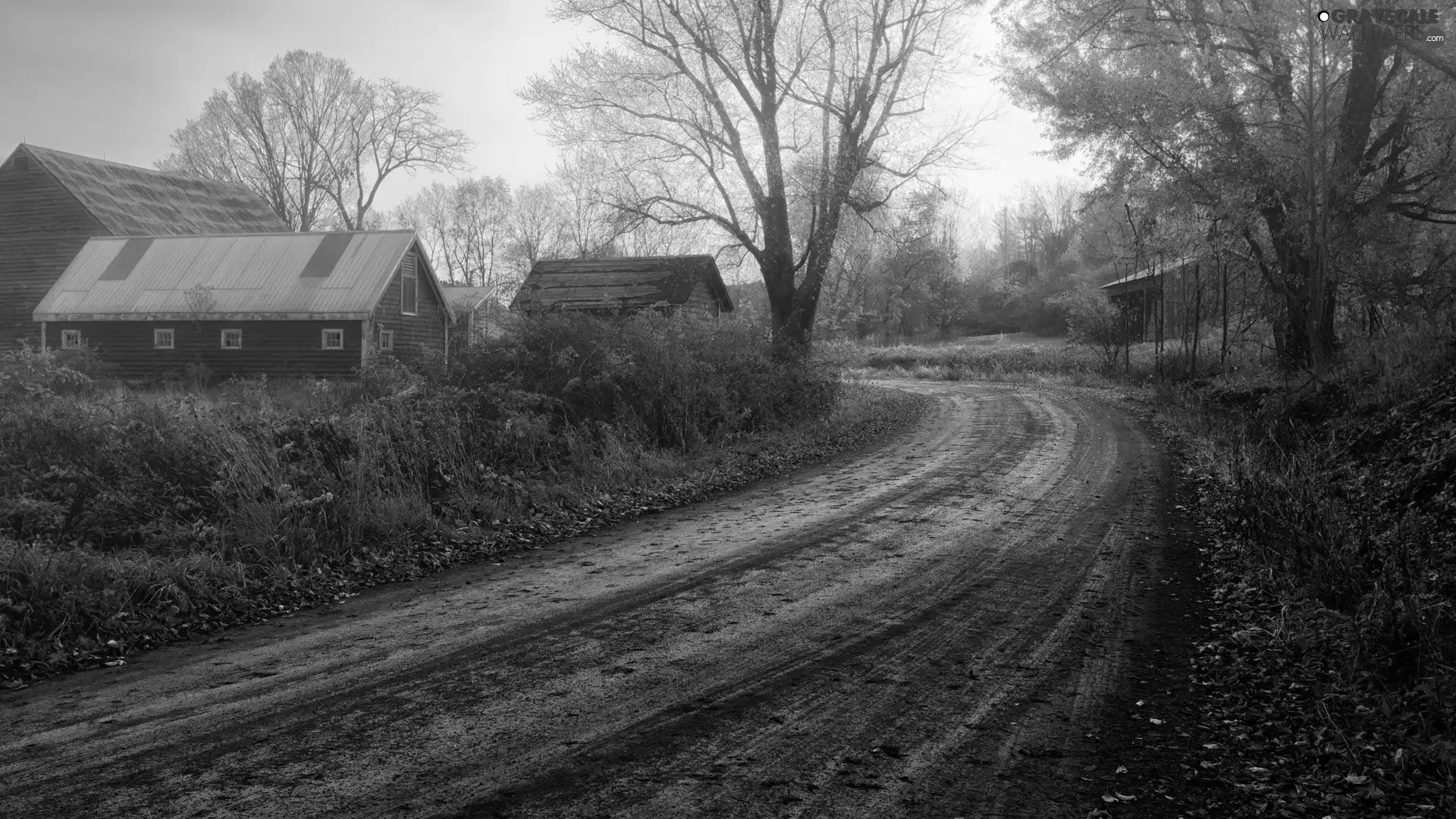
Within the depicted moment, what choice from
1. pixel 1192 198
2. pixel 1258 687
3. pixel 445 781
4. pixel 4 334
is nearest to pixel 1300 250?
pixel 1192 198

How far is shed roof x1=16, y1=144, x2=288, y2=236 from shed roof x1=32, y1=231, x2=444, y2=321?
3090 millimetres

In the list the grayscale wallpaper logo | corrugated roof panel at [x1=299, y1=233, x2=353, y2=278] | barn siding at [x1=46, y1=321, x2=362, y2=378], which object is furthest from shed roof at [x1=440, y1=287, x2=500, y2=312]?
the grayscale wallpaper logo

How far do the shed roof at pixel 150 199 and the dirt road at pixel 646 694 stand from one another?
3622 centimetres

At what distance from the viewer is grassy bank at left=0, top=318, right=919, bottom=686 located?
653 cm

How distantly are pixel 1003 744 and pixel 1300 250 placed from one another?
1700 centimetres

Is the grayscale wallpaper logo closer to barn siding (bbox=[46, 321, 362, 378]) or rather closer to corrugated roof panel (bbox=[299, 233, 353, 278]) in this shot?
barn siding (bbox=[46, 321, 362, 378])

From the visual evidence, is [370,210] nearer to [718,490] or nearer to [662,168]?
[662,168]

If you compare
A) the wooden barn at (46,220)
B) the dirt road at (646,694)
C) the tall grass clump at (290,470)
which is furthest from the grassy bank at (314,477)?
the wooden barn at (46,220)

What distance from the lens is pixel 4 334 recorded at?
34500 mm

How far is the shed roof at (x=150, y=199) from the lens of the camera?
36.0 meters

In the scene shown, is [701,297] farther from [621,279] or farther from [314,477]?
[314,477]

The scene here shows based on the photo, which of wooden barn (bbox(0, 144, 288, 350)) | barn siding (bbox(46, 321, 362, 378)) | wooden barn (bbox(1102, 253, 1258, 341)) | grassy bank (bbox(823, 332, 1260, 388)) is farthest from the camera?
wooden barn (bbox(0, 144, 288, 350))

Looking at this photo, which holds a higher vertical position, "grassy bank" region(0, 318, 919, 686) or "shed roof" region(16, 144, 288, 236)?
"shed roof" region(16, 144, 288, 236)

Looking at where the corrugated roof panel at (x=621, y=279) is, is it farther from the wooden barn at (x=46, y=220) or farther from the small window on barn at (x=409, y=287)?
the wooden barn at (x=46, y=220)
